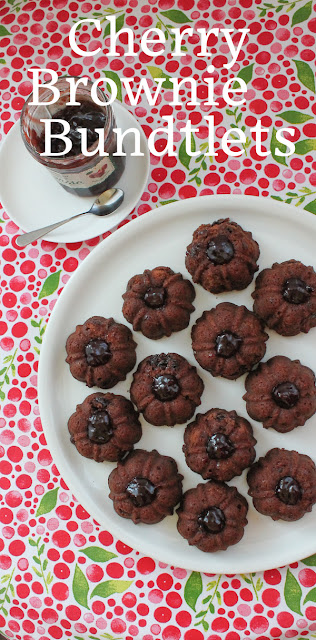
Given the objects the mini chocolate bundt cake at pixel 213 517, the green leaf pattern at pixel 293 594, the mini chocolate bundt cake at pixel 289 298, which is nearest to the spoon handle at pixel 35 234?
the mini chocolate bundt cake at pixel 289 298

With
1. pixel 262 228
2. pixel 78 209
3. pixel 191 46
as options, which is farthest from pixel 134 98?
pixel 262 228

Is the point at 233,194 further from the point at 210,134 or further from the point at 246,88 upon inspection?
the point at 246,88

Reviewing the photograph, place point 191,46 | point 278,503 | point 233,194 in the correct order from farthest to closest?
point 191,46 < point 233,194 < point 278,503

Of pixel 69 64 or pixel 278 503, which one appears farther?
pixel 69 64

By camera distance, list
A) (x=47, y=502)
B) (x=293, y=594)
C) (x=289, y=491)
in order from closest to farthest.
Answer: (x=289, y=491)
(x=293, y=594)
(x=47, y=502)

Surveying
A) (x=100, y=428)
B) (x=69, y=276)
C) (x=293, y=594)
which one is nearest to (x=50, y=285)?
(x=69, y=276)

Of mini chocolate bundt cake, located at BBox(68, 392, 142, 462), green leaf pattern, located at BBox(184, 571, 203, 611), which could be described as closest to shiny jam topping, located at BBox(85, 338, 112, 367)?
mini chocolate bundt cake, located at BBox(68, 392, 142, 462)

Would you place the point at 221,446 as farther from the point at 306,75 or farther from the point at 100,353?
the point at 306,75
